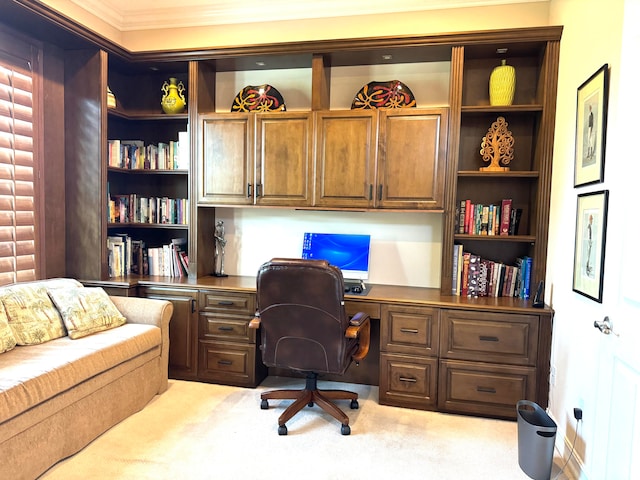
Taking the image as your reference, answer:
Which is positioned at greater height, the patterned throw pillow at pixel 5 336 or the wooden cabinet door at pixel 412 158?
the wooden cabinet door at pixel 412 158

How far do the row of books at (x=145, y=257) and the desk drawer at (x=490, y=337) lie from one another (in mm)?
2128

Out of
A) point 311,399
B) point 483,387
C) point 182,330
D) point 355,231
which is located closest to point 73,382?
point 182,330

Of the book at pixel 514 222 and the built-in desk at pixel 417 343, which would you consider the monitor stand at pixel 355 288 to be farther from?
the book at pixel 514 222

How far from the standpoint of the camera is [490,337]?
9.17 ft

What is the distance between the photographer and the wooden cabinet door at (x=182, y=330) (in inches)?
130

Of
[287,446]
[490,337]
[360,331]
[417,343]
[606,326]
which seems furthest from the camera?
[417,343]

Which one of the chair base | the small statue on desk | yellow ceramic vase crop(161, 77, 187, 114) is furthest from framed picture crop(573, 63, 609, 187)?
yellow ceramic vase crop(161, 77, 187, 114)

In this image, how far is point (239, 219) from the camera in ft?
12.3

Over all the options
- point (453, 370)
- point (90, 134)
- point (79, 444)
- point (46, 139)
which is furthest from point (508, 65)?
point (79, 444)

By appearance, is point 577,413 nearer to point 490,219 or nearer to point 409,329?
point 409,329

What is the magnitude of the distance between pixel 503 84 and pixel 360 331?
1956 mm

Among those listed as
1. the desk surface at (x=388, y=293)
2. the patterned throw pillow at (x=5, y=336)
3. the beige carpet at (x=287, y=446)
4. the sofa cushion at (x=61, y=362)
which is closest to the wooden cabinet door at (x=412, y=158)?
the desk surface at (x=388, y=293)

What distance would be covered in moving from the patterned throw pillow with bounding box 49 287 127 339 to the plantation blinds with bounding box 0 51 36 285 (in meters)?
0.43

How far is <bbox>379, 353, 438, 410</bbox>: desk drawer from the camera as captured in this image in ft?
9.53
